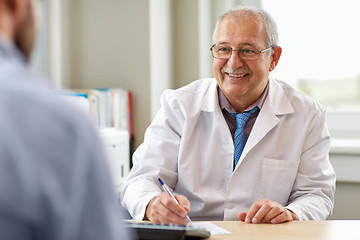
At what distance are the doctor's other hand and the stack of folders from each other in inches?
50.3

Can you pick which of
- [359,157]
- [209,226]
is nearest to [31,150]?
[209,226]

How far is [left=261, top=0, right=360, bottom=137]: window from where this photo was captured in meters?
3.10

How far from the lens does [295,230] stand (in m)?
1.37

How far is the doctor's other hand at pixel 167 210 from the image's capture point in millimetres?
1462

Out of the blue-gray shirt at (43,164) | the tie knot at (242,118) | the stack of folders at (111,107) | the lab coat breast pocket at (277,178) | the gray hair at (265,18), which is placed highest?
the gray hair at (265,18)

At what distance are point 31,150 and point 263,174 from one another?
146 centimetres

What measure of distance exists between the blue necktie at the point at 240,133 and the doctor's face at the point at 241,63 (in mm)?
51

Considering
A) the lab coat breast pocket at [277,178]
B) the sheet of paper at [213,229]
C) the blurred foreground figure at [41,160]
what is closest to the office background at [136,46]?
the lab coat breast pocket at [277,178]

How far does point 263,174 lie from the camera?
1.86 meters

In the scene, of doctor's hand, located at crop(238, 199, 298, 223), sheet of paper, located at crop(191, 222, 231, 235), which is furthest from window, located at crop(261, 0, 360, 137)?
sheet of paper, located at crop(191, 222, 231, 235)

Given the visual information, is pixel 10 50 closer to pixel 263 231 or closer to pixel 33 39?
pixel 33 39

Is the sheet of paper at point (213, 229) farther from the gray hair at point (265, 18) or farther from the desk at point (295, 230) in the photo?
the gray hair at point (265, 18)

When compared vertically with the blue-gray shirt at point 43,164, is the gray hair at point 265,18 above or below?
above

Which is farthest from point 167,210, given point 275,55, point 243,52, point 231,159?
point 275,55
